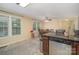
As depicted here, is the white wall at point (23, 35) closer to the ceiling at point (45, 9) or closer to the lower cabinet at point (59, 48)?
the ceiling at point (45, 9)

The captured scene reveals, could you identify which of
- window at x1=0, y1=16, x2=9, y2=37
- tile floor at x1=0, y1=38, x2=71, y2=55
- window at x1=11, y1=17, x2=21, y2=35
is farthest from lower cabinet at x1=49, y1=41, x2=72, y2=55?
window at x1=0, y1=16, x2=9, y2=37

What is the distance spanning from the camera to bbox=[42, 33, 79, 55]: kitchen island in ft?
5.63

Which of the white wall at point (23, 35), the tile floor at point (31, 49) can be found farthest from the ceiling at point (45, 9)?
the tile floor at point (31, 49)

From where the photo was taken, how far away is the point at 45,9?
1.77 meters

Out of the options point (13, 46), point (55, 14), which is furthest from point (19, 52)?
point (55, 14)

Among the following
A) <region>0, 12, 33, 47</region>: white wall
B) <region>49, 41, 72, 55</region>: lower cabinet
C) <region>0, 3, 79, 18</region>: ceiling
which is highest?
<region>0, 3, 79, 18</region>: ceiling

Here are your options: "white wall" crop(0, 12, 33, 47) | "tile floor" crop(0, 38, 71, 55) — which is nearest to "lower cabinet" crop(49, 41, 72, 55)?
"tile floor" crop(0, 38, 71, 55)

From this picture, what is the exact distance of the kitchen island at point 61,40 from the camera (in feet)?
5.63

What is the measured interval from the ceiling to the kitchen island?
353mm

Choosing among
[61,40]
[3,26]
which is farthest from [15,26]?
[61,40]

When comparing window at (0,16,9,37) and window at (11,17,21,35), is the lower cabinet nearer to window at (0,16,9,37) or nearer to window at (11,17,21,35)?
window at (11,17,21,35)

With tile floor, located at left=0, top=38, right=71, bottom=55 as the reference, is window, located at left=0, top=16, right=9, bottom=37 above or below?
above

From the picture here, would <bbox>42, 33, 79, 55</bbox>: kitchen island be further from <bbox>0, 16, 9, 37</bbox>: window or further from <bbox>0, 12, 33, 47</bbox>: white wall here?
<bbox>0, 16, 9, 37</bbox>: window

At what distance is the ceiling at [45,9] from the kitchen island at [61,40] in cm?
35
